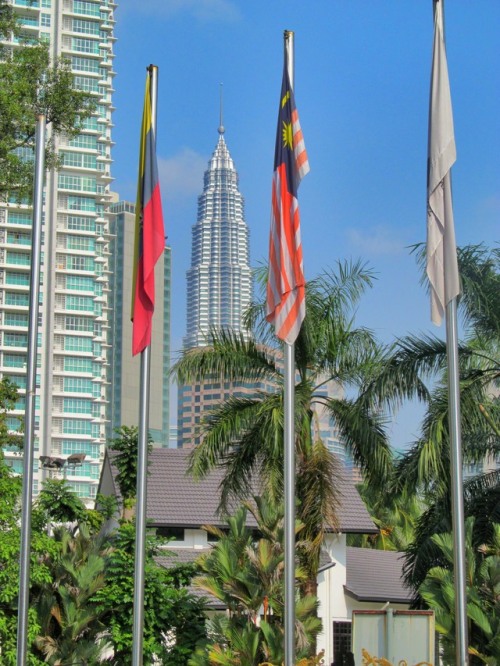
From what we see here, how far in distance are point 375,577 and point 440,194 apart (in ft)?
95.2

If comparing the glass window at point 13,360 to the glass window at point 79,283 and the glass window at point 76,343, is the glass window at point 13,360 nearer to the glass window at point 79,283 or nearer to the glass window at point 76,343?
the glass window at point 76,343

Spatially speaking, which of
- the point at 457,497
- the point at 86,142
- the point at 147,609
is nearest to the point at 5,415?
the point at 147,609

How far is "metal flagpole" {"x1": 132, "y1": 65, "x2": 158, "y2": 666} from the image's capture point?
16.0m

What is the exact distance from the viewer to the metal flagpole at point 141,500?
52.3 feet

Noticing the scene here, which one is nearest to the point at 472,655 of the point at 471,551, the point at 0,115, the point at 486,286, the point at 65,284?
the point at 471,551

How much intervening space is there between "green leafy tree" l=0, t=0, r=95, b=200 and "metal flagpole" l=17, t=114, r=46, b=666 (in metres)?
11.2

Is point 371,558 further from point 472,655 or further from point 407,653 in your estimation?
point 407,653

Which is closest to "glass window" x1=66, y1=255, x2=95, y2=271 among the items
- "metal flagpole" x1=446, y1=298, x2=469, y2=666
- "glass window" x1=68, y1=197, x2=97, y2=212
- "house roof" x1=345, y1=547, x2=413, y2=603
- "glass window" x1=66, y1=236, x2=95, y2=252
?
"glass window" x1=66, y1=236, x2=95, y2=252

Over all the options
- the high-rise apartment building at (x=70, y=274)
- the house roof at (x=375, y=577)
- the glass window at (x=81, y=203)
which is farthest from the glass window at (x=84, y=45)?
the house roof at (x=375, y=577)

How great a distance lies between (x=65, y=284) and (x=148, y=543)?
356 feet

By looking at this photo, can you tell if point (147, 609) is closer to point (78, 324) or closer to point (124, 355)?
point (78, 324)

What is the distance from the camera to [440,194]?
1584 cm

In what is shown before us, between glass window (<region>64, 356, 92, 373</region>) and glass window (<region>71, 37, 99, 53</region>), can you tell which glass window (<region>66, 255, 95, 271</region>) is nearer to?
glass window (<region>64, 356, 92, 373</region>)

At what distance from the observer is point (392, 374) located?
24375 millimetres
